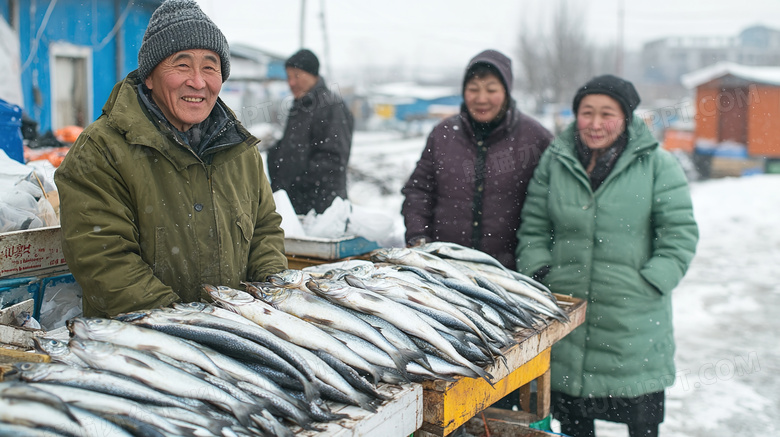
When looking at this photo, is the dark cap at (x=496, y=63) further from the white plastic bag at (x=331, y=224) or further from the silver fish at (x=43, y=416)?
the silver fish at (x=43, y=416)

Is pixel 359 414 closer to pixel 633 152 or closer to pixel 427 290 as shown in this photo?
pixel 427 290

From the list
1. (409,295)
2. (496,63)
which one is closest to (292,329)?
(409,295)

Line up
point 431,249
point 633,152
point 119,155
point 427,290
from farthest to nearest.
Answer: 1. point 633,152
2. point 431,249
3. point 427,290
4. point 119,155

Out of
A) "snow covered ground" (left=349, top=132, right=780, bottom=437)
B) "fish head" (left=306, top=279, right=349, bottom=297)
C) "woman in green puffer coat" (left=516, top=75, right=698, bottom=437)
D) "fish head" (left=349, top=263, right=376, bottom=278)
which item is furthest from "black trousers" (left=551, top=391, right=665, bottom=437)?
"fish head" (left=306, top=279, right=349, bottom=297)

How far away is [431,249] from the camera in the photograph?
332 centimetres

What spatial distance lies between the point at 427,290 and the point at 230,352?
989 mm

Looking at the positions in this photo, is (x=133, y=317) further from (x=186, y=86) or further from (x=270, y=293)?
(x=186, y=86)

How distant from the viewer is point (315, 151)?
19.8 ft

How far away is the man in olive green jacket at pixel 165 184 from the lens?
2.37 m

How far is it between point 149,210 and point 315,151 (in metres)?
3.57

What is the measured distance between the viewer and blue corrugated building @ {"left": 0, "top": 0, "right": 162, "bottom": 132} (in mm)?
11219

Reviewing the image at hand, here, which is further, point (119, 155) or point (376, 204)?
point (376, 204)

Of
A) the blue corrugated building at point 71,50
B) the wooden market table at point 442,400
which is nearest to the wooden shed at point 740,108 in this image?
the blue corrugated building at point 71,50

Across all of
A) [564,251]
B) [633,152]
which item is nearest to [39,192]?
[564,251]
